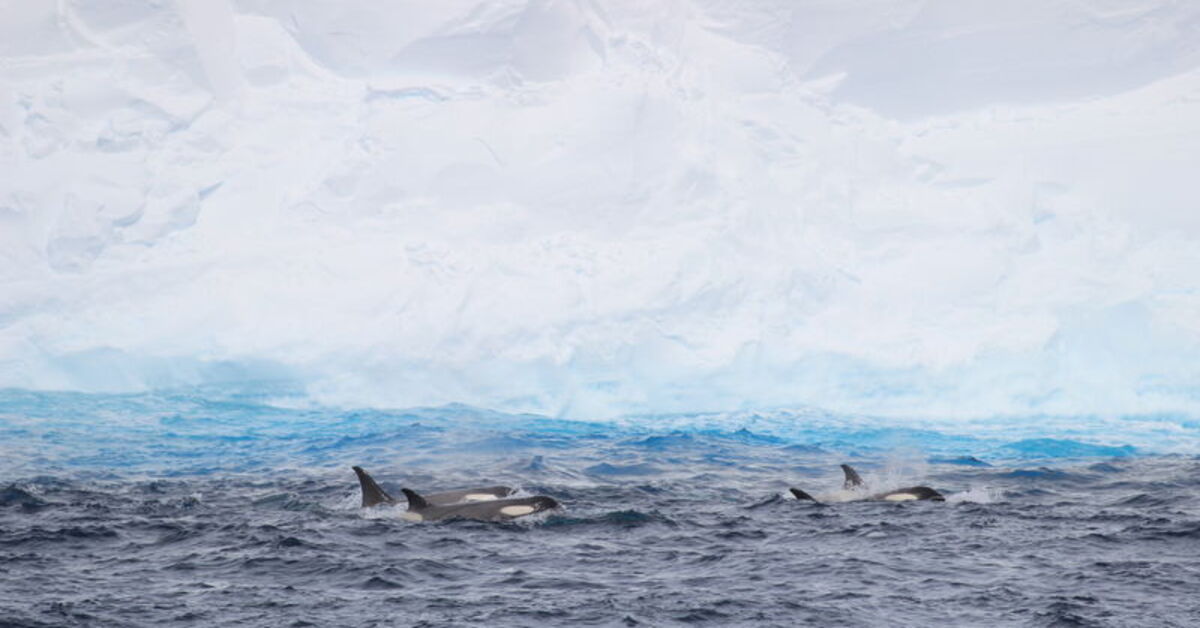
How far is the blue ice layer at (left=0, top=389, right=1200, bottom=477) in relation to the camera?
2377 centimetres

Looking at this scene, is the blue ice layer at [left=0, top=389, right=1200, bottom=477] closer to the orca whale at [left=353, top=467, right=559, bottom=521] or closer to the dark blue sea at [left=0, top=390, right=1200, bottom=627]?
the dark blue sea at [left=0, top=390, right=1200, bottom=627]

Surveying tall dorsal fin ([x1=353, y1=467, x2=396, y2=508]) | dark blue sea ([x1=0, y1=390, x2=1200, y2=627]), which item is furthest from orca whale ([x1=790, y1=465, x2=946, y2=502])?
tall dorsal fin ([x1=353, y1=467, x2=396, y2=508])

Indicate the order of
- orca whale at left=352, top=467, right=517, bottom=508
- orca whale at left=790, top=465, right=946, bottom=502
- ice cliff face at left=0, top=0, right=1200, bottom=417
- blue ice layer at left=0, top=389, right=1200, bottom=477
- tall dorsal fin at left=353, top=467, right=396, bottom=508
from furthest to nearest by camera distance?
1. ice cliff face at left=0, top=0, right=1200, bottom=417
2. blue ice layer at left=0, top=389, right=1200, bottom=477
3. orca whale at left=790, top=465, right=946, bottom=502
4. tall dorsal fin at left=353, top=467, right=396, bottom=508
5. orca whale at left=352, top=467, right=517, bottom=508

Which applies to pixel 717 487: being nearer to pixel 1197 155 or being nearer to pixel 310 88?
pixel 310 88

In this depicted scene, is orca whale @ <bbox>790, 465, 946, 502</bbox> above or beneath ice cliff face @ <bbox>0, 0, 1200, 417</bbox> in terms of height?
→ beneath

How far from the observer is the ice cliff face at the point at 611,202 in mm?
34969

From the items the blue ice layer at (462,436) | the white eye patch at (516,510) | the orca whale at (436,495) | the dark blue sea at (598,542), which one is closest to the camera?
the dark blue sea at (598,542)

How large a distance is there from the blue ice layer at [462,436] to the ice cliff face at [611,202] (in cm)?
94

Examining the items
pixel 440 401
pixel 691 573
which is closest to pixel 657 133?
pixel 440 401

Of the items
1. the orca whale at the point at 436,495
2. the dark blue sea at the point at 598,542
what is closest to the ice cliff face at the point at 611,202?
the dark blue sea at the point at 598,542

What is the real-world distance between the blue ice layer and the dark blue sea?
245 millimetres

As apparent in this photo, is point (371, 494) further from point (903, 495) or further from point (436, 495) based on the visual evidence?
point (903, 495)

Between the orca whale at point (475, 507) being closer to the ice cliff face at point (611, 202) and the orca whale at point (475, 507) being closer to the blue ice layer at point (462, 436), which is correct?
the blue ice layer at point (462, 436)

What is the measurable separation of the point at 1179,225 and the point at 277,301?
90.0ft
